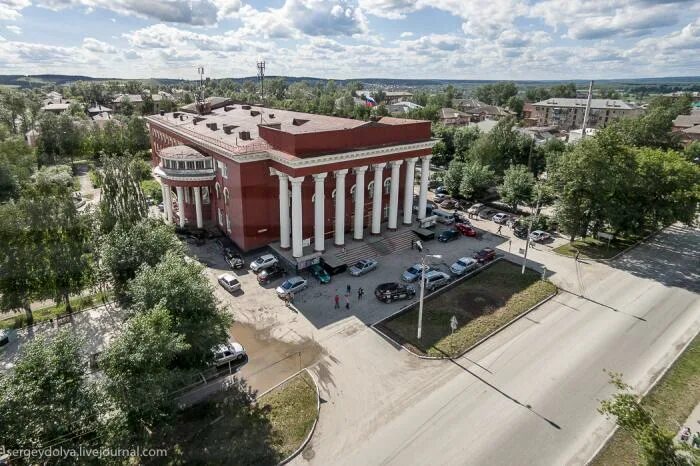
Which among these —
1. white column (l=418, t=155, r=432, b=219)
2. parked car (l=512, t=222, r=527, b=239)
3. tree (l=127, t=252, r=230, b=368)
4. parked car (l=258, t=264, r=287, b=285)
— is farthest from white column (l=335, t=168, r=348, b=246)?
parked car (l=512, t=222, r=527, b=239)

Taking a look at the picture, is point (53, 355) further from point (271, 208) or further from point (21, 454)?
point (271, 208)

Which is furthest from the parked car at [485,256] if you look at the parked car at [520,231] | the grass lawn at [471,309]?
the parked car at [520,231]

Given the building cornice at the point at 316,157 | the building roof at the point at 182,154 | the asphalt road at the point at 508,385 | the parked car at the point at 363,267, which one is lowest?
the asphalt road at the point at 508,385

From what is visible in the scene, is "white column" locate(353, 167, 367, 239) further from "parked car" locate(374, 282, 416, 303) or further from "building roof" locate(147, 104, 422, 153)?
"parked car" locate(374, 282, 416, 303)

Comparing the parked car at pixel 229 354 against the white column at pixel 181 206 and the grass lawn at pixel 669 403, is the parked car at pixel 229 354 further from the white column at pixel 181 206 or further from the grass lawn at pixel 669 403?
the white column at pixel 181 206

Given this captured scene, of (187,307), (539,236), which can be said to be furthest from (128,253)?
(539,236)

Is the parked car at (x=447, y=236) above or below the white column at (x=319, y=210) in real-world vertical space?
below
